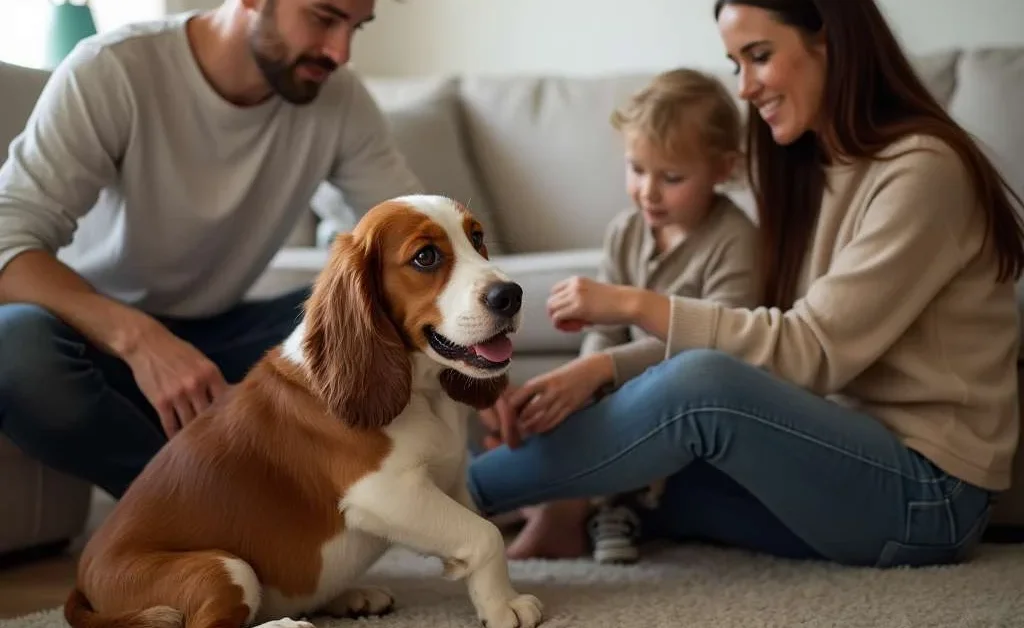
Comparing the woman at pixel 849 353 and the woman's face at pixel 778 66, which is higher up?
the woman's face at pixel 778 66

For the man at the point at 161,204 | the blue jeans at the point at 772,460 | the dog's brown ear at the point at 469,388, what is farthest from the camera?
the man at the point at 161,204

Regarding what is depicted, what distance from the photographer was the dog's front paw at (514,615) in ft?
5.03

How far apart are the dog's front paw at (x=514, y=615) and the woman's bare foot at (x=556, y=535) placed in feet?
1.76

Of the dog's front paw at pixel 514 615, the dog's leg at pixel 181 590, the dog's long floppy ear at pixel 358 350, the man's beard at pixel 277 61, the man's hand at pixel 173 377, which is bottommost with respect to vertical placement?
the dog's front paw at pixel 514 615

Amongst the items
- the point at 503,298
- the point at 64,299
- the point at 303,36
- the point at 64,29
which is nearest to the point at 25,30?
the point at 64,29

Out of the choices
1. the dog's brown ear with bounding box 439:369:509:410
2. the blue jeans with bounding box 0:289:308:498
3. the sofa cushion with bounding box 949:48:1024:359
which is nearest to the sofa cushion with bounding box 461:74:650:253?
the sofa cushion with bounding box 949:48:1024:359

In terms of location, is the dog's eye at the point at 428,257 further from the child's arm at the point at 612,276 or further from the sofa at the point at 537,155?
the sofa at the point at 537,155

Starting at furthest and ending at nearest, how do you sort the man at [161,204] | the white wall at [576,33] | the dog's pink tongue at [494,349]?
the white wall at [576,33] → the man at [161,204] → the dog's pink tongue at [494,349]

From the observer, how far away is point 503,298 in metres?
1.48

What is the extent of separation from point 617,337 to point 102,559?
110 centimetres

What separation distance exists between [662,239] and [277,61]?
32.5 inches

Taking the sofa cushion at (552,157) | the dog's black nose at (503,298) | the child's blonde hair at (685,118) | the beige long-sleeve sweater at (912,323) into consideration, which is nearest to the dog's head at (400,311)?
the dog's black nose at (503,298)

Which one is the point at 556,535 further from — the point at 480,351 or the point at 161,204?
the point at 161,204

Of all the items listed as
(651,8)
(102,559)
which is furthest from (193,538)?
(651,8)
